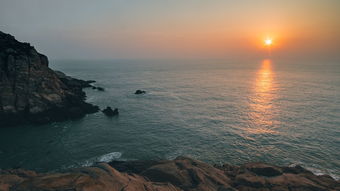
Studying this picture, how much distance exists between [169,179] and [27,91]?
49305 millimetres

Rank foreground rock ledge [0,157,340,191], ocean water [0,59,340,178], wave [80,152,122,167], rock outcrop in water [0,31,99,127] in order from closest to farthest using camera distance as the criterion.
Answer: foreground rock ledge [0,157,340,191] < wave [80,152,122,167] < ocean water [0,59,340,178] < rock outcrop in water [0,31,99,127]

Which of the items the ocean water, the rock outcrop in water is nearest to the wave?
the ocean water

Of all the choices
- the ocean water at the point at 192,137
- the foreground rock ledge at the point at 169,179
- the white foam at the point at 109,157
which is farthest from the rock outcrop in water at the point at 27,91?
the foreground rock ledge at the point at 169,179

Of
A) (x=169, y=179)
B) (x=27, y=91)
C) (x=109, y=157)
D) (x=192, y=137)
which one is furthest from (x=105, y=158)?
(x=27, y=91)

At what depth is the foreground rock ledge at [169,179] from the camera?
16.8 m

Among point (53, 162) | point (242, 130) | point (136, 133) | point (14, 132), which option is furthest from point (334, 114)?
point (14, 132)

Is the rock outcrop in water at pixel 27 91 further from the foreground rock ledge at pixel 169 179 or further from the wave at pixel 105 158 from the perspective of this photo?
the foreground rock ledge at pixel 169 179

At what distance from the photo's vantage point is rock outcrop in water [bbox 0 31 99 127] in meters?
50.2

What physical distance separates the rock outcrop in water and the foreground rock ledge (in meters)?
32.5

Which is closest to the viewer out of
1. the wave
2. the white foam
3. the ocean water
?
the wave

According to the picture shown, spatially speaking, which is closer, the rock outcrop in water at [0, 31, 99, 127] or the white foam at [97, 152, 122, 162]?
the white foam at [97, 152, 122, 162]

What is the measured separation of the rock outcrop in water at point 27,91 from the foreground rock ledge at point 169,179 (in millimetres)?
32550

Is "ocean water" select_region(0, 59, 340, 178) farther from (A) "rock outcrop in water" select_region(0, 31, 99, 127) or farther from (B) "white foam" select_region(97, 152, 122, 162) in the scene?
(A) "rock outcrop in water" select_region(0, 31, 99, 127)

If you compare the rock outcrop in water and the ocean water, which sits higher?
the rock outcrop in water
